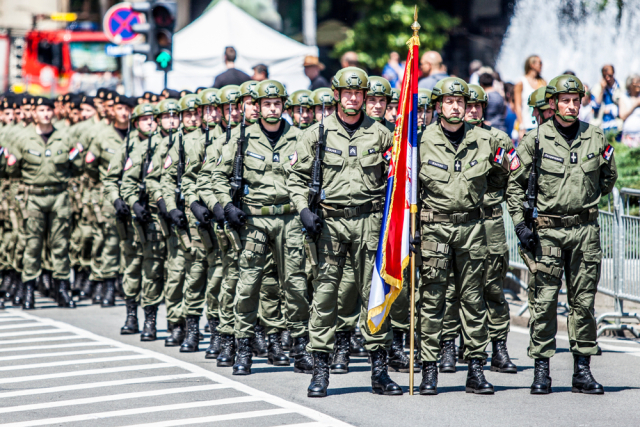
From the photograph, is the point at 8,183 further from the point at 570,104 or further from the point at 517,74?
the point at 517,74

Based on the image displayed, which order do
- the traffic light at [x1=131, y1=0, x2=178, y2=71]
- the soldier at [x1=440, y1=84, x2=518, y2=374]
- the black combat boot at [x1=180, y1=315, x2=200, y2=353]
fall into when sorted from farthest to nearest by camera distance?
the traffic light at [x1=131, y1=0, x2=178, y2=71], the black combat boot at [x1=180, y1=315, x2=200, y2=353], the soldier at [x1=440, y1=84, x2=518, y2=374]

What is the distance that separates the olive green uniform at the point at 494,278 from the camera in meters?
8.33

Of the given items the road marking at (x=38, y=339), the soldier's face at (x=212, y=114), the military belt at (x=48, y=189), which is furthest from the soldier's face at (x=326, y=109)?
the military belt at (x=48, y=189)

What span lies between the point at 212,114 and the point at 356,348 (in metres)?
2.75

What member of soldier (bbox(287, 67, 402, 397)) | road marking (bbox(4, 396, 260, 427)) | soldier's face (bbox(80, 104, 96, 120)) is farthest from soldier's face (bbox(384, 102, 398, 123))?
soldier's face (bbox(80, 104, 96, 120))

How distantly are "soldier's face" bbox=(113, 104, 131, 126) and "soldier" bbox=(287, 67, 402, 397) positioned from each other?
5560mm

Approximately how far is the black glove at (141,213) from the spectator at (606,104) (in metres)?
7.39

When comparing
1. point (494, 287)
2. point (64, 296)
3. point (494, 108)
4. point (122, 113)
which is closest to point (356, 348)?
point (494, 287)

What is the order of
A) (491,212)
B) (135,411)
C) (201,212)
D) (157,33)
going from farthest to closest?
1. (157,33)
2. (201,212)
3. (491,212)
4. (135,411)

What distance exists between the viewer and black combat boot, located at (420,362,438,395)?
7.86m

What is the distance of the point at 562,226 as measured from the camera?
7.98m

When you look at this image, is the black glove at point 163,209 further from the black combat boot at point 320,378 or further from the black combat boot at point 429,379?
the black combat boot at point 429,379

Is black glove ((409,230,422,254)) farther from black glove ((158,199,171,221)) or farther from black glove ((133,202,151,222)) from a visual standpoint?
black glove ((133,202,151,222))

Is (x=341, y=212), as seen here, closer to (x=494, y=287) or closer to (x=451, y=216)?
(x=451, y=216)
